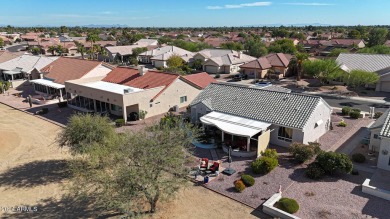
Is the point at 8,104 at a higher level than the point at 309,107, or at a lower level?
lower

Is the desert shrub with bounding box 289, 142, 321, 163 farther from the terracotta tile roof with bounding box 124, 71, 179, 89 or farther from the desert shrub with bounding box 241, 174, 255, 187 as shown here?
the terracotta tile roof with bounding box 124, 71, 179, 89

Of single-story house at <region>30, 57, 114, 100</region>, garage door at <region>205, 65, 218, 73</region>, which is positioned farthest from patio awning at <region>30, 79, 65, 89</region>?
garage door at <region>205, 65, 218, 73</region>

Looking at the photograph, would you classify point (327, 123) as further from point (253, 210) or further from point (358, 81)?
point (358, 81)

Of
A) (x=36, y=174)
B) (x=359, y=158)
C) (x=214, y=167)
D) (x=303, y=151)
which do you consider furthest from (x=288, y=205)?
(x=36, y=174)

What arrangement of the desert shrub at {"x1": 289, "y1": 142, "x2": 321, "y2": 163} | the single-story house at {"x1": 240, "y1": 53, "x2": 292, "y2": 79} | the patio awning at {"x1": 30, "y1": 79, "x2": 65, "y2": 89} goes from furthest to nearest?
1. the single-story house at {"x1": 240, "y1": 53, "x2": 292, "y2": 79}
2. the patio awning at {"x1": 30, "y1": 79, "x2": 65, "y2": 89}
3. the desert shrub at {"x1": 289, "y1": 142, "x2": 321, "y2": 163}

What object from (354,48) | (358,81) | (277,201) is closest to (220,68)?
(358,81)

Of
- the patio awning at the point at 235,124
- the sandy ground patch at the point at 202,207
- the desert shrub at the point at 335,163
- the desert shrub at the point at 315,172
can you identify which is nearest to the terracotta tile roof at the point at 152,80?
the patio awning at the point at 235,124
